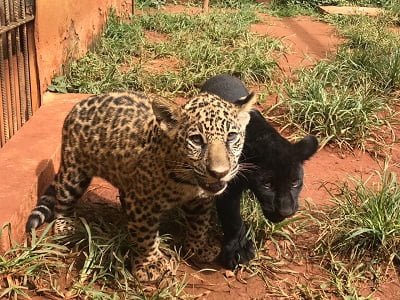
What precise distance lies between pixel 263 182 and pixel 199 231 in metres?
0.78

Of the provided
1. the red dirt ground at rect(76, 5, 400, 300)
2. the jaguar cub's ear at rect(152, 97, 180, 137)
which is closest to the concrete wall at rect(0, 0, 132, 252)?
the red dirt ground at rect(76, 5, 400, 300)

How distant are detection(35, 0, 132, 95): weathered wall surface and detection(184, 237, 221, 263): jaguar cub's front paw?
324 centimetres

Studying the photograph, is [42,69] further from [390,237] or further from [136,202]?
[390,237]

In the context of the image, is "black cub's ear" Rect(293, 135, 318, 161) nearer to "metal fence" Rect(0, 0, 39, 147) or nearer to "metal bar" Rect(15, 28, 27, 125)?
"metal fence" Rect(0, 0, 39, 147)

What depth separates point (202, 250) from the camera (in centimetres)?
458

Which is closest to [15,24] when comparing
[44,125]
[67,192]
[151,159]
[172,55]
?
[44,125]

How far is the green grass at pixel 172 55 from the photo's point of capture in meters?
7.94

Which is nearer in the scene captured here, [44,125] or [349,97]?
[44,125]

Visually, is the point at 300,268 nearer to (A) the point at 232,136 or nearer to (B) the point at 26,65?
(A) the point at 232,136

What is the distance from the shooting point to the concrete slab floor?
4492 millimetres

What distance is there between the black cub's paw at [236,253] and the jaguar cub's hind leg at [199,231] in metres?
0.13

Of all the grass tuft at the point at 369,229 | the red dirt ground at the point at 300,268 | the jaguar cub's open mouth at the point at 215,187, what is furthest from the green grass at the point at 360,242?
the jaguar cub's open mouth at the point at 215,187

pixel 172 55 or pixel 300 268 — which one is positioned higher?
pixel 172 55

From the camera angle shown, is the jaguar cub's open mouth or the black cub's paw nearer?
the jaguar cub's open mouth
